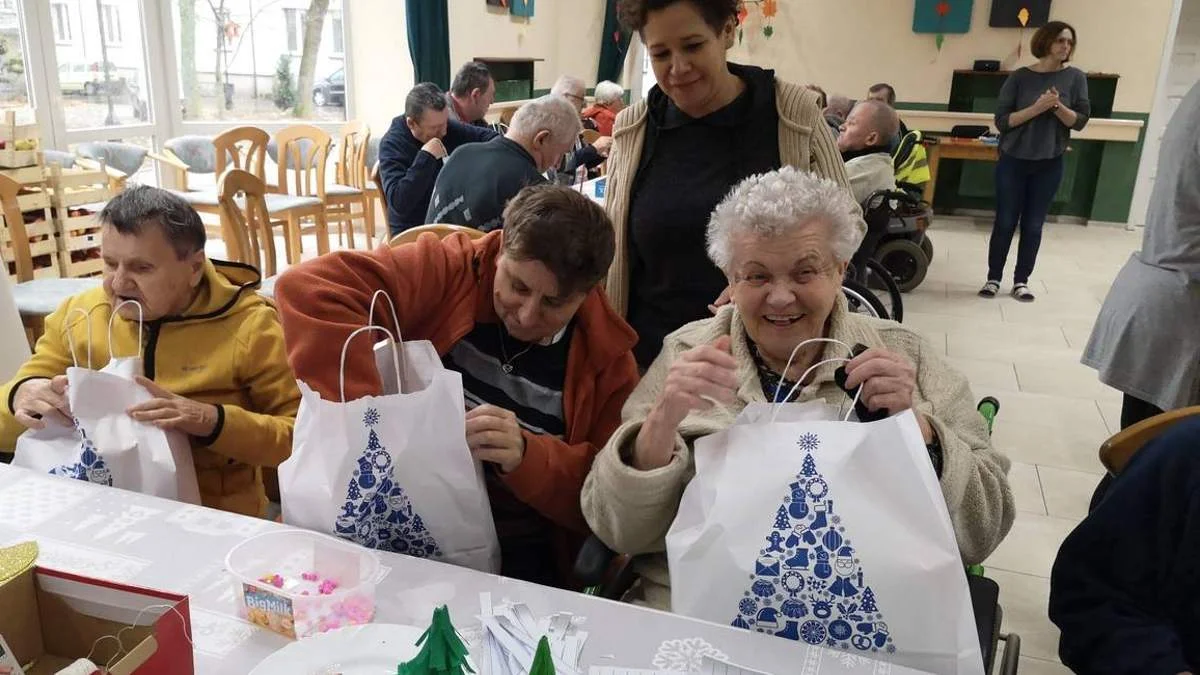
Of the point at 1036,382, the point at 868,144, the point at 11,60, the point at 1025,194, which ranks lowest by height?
the point at 1036,382

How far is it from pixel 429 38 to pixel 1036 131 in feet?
13.7

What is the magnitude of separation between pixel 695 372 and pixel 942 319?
4.57m

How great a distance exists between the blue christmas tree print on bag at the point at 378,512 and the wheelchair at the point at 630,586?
25 cm

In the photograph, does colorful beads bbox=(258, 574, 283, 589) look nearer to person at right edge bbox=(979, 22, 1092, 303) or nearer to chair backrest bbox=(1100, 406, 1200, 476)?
chair backrest bbox=(1100, 406, 1200, 476)

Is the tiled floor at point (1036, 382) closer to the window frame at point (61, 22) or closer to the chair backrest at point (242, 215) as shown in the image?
the chair backrest at point (242, 215)

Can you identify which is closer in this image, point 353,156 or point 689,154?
point 689,154

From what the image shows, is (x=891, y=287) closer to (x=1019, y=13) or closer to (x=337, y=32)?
(x=337, y=32)

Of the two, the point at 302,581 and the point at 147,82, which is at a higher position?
the point at 147,82

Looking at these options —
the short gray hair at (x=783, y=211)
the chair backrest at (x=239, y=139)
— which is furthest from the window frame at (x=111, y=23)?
the short gray hair at (x=783, y=211)

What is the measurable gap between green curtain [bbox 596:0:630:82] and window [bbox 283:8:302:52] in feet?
12.3

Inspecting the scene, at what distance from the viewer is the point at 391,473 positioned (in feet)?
3.82

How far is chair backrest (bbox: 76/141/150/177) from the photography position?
5.04m

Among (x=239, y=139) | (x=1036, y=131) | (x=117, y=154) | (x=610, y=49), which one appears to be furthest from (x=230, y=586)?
(x=610, y=49)

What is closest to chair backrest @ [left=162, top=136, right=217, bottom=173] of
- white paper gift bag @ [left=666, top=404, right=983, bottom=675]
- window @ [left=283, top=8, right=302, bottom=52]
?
window @ [left=283, top=8, right=302, bottom=52]
